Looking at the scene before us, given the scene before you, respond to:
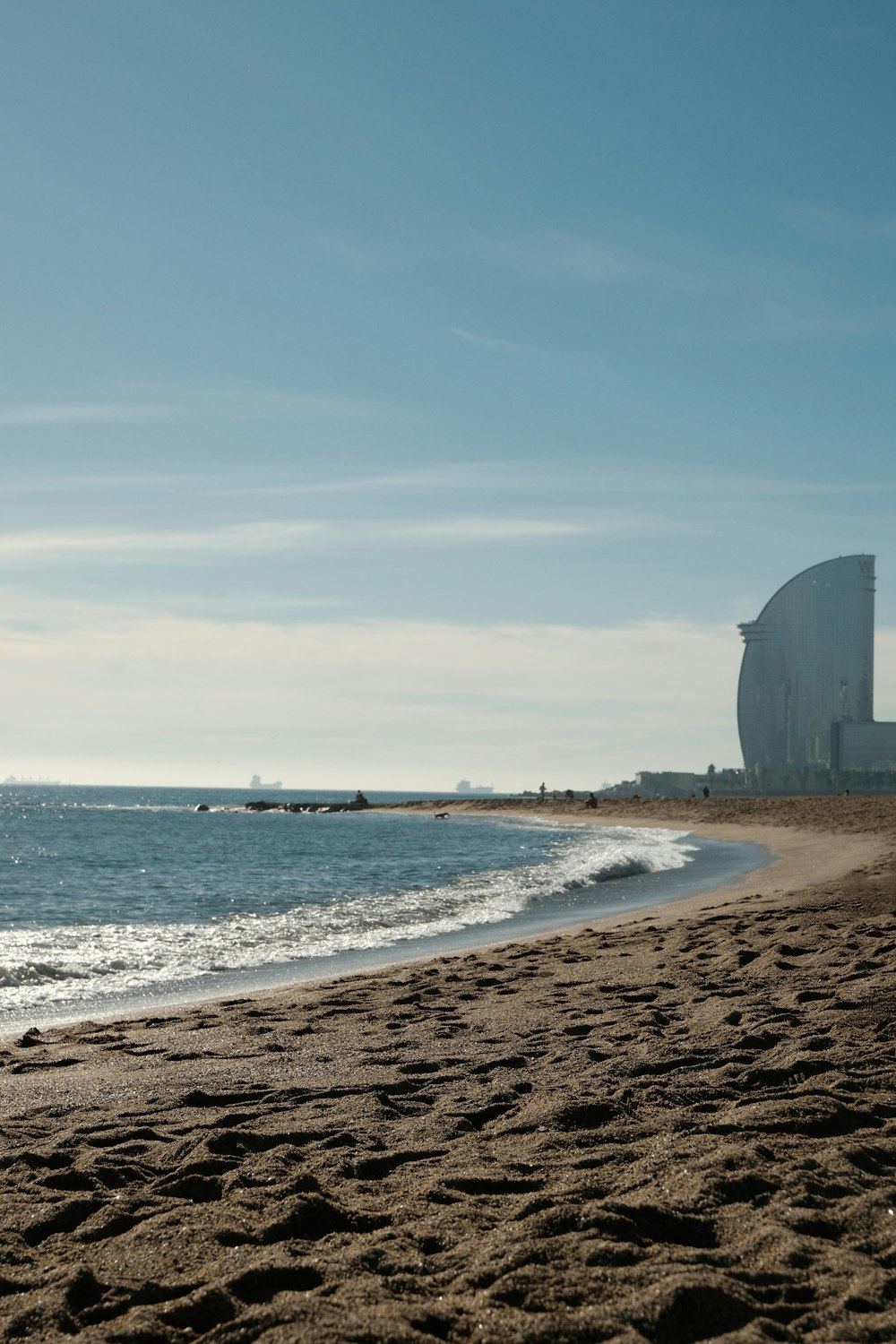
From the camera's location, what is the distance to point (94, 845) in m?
41.5

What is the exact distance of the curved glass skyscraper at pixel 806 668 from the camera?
5881 inches

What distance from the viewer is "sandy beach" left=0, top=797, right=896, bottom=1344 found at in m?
3.02

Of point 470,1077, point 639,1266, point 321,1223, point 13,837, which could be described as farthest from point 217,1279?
point 13,837

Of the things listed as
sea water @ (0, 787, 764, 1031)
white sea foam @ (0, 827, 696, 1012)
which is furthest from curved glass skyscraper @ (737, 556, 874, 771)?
white sea foam @ (0, 827, 696, 1012)

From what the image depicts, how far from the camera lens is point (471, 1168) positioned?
4.14m

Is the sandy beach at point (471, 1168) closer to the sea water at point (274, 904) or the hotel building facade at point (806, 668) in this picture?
the sea water at point (274, 904)

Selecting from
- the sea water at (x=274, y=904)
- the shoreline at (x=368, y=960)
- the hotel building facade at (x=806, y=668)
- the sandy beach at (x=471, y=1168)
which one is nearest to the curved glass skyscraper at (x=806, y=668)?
the hotel building facade at (x=806, y=668)

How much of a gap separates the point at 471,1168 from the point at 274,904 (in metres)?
15.4

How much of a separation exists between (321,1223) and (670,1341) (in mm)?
1287

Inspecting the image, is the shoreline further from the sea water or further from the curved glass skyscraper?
the curved glass skyscraper

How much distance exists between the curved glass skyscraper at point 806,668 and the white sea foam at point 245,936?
132m

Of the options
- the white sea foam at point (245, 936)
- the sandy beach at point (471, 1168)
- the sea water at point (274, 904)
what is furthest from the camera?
the sea water at point (274, 904)

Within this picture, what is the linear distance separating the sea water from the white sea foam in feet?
0.12

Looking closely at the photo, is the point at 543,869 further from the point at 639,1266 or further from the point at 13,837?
the point at 13,837
